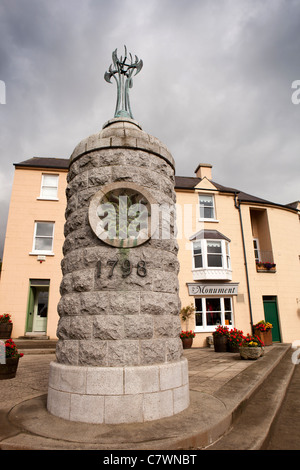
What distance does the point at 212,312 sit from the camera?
681 inches

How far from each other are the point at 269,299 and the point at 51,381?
55.9 ft

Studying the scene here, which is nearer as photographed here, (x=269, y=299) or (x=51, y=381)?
(x=51, y=381)

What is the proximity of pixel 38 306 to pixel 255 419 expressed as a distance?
1409 cm

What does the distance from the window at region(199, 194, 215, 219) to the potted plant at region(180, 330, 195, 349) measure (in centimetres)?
756

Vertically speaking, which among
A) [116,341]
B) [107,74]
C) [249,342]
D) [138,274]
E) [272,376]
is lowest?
[272,376]

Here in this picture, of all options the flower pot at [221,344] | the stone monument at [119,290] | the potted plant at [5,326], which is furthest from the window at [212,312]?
the stone monument at [119,290]

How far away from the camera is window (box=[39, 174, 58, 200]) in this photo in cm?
1717

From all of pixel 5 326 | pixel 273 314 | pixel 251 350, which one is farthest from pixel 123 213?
pixel 273 314

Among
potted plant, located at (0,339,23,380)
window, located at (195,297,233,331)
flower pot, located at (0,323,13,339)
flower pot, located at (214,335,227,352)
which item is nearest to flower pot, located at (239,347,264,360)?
flower pot, located at (214,335,227,352)

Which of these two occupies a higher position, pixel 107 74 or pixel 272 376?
pixel 107 74

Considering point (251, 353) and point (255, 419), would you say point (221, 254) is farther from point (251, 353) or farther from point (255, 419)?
point (255, 419)

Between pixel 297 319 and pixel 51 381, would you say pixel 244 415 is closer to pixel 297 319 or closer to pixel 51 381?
pixel 51 381
